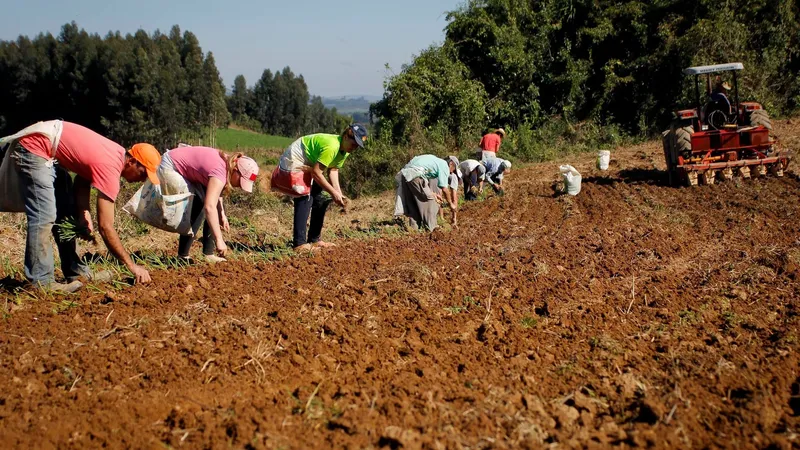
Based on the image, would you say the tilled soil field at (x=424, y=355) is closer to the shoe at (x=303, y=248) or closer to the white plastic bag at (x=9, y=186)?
the shoe at (x=303, y=248)

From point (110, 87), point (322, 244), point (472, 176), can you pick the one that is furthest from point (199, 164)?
point (110, 87)

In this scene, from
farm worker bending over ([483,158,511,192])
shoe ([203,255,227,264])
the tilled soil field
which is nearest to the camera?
the tilled soil field

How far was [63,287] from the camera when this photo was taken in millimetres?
4293

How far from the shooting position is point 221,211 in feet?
17.3

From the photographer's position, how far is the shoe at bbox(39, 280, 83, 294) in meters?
4.22

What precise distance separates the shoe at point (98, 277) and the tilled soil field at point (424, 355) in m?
0.38

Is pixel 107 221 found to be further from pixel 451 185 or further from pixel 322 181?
pixel 451 185

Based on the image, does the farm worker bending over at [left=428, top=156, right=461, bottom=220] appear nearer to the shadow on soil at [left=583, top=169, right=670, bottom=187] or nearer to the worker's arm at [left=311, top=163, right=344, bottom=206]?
the worker's arm at [left=311, top=163, right=344, bottom=206]

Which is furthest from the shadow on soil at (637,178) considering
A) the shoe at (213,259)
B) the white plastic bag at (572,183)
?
the shoe at (213,259)

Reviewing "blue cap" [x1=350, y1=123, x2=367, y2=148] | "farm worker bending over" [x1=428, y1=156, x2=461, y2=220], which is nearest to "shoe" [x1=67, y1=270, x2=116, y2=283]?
"blue cap" [x1=350, y1=123, x2=367, y2=148]

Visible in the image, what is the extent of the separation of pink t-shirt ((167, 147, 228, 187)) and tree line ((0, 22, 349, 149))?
1297 inches

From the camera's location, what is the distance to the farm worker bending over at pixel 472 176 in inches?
412

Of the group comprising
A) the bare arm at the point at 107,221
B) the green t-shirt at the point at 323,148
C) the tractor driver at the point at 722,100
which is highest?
the tractor driver at the point at 722,100

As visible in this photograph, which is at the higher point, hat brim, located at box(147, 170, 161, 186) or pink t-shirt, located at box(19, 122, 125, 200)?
pink t-shirt, located at box(19, 122, 125, 200)
